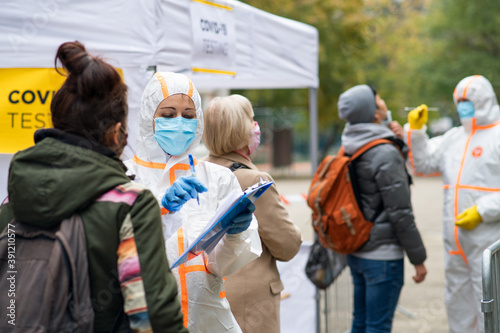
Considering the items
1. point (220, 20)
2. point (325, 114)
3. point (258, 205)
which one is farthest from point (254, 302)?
point (325, 114)

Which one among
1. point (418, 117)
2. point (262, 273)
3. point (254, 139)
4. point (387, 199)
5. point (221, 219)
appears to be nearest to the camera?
point (221, 219)

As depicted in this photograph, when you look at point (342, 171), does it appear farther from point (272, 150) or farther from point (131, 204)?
point (272, 150)

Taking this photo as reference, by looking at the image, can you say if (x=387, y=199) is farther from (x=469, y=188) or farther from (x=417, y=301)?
(x=417, y=301)

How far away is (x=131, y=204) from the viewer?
1654 millimetres

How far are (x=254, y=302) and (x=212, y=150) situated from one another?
76cm

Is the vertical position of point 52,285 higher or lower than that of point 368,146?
lower

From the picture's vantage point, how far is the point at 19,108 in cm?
329

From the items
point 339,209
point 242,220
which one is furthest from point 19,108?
point 339,209

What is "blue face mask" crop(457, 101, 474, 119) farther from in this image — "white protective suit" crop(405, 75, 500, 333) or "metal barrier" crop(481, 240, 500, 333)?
"metal barrier" crop(481, 240, 500, 333)

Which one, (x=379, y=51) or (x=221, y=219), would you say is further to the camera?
(x=379, y=51)

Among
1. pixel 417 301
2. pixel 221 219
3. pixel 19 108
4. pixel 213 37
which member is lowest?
pixel 417 301

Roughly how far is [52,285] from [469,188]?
11.4 feet

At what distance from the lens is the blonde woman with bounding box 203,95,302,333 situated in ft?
9.93

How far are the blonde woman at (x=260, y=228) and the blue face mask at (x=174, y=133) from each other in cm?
53
